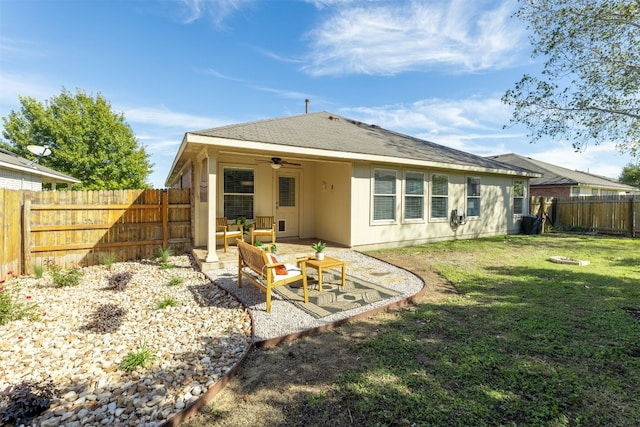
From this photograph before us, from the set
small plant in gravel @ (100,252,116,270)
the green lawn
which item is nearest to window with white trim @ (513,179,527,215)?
the green lawn

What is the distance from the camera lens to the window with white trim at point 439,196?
1012 centimetres

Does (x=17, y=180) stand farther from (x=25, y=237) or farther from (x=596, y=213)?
(x=596, y=213)

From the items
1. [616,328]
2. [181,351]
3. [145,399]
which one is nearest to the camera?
[145,399]

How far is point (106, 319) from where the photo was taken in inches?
151

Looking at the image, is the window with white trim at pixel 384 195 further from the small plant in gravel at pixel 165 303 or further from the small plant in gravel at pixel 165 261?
the small plant in gravel at pixel 165 303

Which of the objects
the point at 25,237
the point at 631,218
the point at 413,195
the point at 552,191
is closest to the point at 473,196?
the point at 413,195

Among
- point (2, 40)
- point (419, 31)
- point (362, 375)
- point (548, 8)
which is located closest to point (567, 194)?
point (548, 8)

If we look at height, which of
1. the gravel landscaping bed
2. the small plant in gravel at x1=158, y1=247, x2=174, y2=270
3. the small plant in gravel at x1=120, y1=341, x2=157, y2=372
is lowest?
the gravel landscaping bed

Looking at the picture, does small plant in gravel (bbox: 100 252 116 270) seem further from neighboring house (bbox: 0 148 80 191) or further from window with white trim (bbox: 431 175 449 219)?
window with white trim (bbox: 431 175 449 219)

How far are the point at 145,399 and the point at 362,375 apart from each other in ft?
5.88

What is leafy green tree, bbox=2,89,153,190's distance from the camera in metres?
23.2

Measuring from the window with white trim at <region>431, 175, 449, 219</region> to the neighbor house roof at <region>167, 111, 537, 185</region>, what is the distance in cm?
59

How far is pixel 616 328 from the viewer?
3564 mm

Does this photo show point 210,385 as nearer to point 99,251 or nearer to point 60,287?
point 60,287
